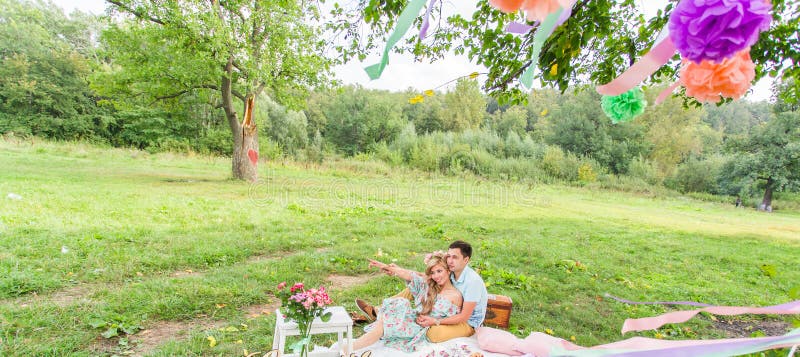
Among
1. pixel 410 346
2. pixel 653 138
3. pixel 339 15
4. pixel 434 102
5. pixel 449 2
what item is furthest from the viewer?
pixel 434 102

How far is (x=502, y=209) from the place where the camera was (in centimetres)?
1159

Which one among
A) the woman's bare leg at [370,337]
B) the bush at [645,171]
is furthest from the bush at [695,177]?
the woman's bare leg at [370,337]

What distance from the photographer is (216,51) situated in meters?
10.8

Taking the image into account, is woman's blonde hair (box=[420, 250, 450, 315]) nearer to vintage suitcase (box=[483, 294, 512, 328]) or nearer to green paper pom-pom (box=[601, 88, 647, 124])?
vintage suitcase (box=[483, 294, 512, 328])

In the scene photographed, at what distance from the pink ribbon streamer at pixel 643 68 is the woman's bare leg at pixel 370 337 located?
2.97m

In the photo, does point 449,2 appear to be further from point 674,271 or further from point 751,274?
point 751,274

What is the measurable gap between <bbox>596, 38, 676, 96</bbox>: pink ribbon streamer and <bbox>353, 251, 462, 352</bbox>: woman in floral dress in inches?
109

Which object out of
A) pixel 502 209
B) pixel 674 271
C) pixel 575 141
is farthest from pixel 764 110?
pixel 674 271

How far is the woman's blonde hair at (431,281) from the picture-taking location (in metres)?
3.52

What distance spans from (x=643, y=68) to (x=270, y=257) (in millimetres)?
5654

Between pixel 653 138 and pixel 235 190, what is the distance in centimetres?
2694

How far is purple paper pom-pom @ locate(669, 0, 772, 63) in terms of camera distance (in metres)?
0.59

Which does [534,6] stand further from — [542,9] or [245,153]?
[245,153]

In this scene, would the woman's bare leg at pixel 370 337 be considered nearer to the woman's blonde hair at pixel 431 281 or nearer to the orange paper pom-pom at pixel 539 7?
the woman's blonde hair at pixel 431 281
